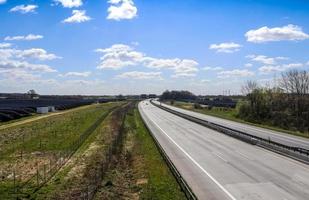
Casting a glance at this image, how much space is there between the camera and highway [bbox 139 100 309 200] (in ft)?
71.9

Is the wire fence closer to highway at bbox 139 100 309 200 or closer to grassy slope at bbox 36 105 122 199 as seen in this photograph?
grassy slope at bbox 36 105 122 199

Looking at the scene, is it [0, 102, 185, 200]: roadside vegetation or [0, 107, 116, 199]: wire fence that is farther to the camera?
[0, 107, 116, 199]: wire fence

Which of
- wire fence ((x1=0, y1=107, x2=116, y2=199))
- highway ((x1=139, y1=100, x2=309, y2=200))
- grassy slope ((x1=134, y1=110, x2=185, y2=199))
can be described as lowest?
wire fence ((x1=0, y1=107, x2=116, y2=199))

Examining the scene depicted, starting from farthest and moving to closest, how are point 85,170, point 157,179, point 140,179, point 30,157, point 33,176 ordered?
1. point 30,157
2. point 85,170
3. point 33,176
4. point 140,179
5. point 157,179

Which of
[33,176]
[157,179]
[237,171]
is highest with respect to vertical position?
[237,171]

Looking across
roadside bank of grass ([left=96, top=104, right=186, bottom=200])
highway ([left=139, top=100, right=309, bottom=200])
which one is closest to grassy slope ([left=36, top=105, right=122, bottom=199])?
roadside bank of grass ([left=96, top=104, right=186, bottom=200])

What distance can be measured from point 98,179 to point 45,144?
66.2 feet

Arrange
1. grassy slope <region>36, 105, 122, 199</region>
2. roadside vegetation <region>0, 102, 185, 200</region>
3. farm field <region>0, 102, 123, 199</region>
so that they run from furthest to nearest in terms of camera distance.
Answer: farm field <region>0, 102, 123, 199</region> → grassy slope <region>36, 105, 122, 199</region> → roadside vegetation <region>0, 102, 185, 200</region>

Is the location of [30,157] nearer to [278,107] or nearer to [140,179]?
[140,179]

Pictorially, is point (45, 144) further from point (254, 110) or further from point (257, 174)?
point (254, 110)

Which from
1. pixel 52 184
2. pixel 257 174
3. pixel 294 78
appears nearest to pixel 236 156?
pixel 257 174

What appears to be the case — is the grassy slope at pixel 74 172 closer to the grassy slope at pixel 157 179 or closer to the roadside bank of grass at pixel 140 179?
the roadside bank of grass at pixel 140 179

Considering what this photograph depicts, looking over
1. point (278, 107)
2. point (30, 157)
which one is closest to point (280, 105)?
point (278, 107)

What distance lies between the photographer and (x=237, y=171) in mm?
28047
